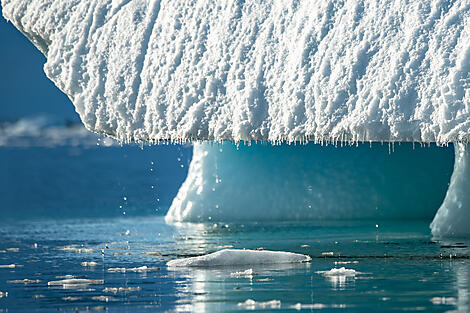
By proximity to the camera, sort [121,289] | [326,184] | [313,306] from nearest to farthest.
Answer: [313,306] → [121,289] → [326,184]

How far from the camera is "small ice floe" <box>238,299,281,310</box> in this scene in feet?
22.3

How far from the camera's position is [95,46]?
11.4 metres

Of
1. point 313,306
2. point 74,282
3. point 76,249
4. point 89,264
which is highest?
point 76,249

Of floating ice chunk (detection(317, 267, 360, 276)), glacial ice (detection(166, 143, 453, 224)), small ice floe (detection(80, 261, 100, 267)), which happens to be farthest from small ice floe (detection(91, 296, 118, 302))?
glacial ice (detection(166, 143, 453, 224))

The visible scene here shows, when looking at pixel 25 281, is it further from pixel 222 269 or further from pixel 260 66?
pixel 260 66

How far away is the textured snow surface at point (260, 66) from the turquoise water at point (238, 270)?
1198 mm

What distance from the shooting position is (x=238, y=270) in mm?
8961

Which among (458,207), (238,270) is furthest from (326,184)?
(238,270)

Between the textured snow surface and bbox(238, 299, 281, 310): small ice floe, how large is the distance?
328 centimetres

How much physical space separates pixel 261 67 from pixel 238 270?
2.36 m

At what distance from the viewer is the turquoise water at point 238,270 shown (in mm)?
7035

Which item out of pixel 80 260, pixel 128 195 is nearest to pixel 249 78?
pixel 80 260

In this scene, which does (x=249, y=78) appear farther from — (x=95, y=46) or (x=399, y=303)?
(x=399, y=303)

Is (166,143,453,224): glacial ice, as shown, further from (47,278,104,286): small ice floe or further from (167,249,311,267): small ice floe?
(47,278,104,286): small ice floe
